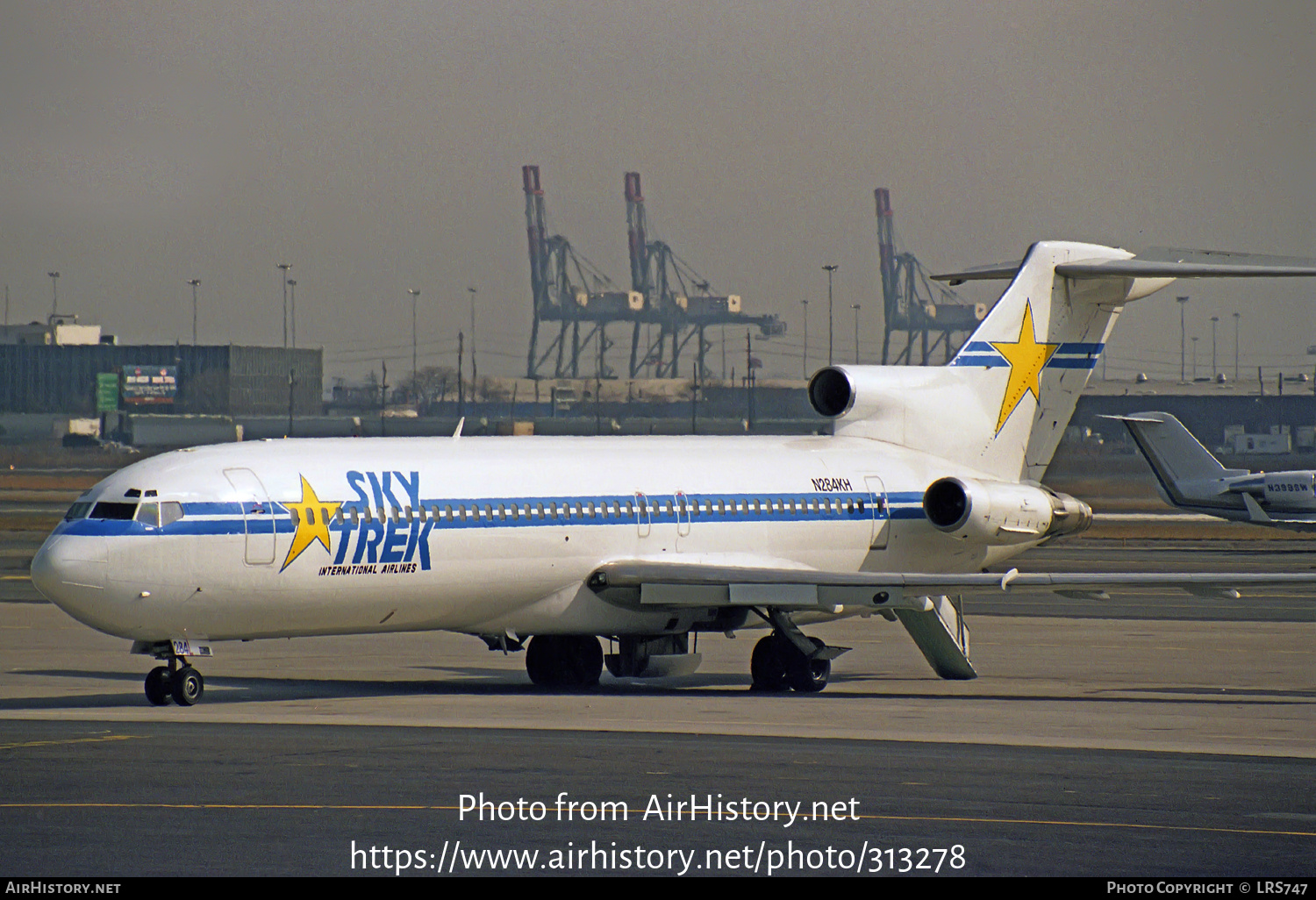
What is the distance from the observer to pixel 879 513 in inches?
1300

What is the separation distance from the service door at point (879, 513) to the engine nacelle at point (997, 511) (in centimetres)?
81

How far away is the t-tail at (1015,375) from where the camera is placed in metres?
34.7

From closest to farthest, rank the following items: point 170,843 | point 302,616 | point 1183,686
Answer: point 170,843, point 302,616, point 1183,686

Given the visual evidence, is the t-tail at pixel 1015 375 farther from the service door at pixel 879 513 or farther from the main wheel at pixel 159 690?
the main wheel at pixel 159 690

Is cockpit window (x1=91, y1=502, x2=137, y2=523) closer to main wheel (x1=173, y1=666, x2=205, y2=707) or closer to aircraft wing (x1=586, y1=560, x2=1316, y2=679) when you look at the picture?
main wheel (x1=173, y1=666, x2=205, y2=707)

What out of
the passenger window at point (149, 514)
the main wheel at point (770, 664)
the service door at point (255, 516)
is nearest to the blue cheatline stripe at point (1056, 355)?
the main wheel at point (770, 664)

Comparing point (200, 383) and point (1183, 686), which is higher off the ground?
point (200, 383)

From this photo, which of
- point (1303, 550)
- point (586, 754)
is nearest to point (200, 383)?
point (1303, 550)

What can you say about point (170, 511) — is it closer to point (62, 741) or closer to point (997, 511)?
point (62, 741)

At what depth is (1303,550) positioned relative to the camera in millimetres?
66625

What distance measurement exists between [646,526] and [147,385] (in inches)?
5479

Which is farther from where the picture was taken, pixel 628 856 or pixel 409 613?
pixel 409 613
